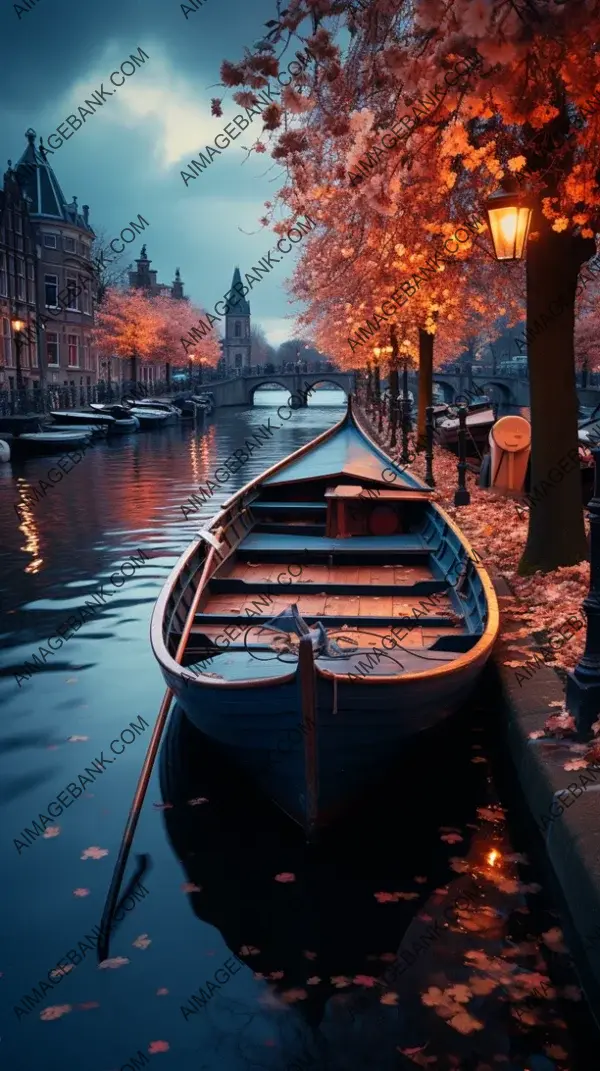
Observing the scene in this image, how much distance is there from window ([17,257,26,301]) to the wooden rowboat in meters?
42.9

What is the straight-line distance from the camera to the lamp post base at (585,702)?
546 centimetres

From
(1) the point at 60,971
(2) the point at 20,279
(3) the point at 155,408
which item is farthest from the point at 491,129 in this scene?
(3) the point at 155,408

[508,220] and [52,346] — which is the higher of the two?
[52,346]

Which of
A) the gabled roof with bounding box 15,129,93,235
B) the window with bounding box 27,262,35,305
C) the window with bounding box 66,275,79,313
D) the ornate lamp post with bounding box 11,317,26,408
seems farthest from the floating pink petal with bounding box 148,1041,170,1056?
the gabled roof with bounding box 15,129,93,235

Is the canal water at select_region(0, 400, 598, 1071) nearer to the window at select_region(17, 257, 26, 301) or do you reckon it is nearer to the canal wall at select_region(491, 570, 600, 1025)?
the canal wall at select_region(491, 570, 600, 1025)

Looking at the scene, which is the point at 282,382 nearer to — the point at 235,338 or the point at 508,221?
the point at 235,338

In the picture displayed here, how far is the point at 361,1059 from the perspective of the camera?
4113 millimetres

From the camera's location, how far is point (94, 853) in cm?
604

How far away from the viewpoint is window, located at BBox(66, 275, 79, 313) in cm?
5931

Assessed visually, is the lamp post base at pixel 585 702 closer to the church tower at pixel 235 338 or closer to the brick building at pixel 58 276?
the brick building at pixel 58 276

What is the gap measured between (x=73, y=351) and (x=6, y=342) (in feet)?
42.6

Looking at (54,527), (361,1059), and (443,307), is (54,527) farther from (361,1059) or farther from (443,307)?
(361,1059)

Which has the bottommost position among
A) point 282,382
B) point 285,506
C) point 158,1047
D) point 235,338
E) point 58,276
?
point 158,1047

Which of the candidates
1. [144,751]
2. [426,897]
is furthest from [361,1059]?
[144,751]
